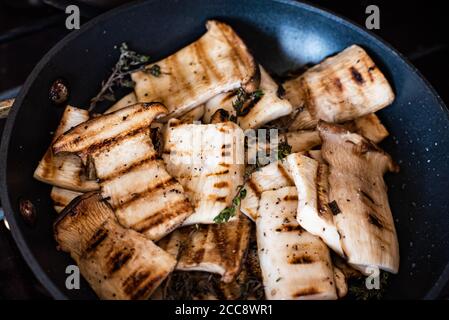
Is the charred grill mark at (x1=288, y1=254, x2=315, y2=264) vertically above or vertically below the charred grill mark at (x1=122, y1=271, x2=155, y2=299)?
below

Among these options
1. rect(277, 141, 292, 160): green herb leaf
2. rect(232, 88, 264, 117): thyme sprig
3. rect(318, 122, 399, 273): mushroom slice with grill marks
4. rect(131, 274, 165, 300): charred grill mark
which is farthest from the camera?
rect(232, 88, 264, 117): thyme sprig

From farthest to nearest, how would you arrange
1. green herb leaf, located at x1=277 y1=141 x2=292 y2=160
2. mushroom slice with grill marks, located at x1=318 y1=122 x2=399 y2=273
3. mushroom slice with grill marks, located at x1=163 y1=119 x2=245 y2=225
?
green herb leaf, located at x1=277 y1=141 x2=292 y2=160
mushroom slice with grill marks, located at x1=163 y1=119 x2=245 y2=225
mushroom slice with grill marks, located at x1=318 y1=122 x2=399 y2=273

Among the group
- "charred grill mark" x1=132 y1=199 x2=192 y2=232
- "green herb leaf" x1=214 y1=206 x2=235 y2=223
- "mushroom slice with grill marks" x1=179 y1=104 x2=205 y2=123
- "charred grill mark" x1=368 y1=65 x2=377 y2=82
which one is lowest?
"green herb leaf" x1=214 y1=206 x2=235 y2=223

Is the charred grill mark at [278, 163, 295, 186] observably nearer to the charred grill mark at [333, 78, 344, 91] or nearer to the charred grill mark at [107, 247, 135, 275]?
the charred grill mark at [333, 78, 344, 91]

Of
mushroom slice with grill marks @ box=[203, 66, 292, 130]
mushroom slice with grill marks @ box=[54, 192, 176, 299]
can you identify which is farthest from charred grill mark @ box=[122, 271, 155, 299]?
mushroom slice with grill marks @ box=[203, 66, 292, 130]

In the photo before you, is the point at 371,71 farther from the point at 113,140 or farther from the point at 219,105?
the point at 113,140

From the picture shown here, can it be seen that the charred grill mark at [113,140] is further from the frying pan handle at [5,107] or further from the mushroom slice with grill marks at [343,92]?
the mushroom slice with grill marks at [343,92]

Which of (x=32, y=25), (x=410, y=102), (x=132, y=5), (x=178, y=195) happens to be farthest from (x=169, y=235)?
(x=32, y=25)

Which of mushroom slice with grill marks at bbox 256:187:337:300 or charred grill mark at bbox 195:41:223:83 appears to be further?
charred grill mark at bbox 195:41:223:83
